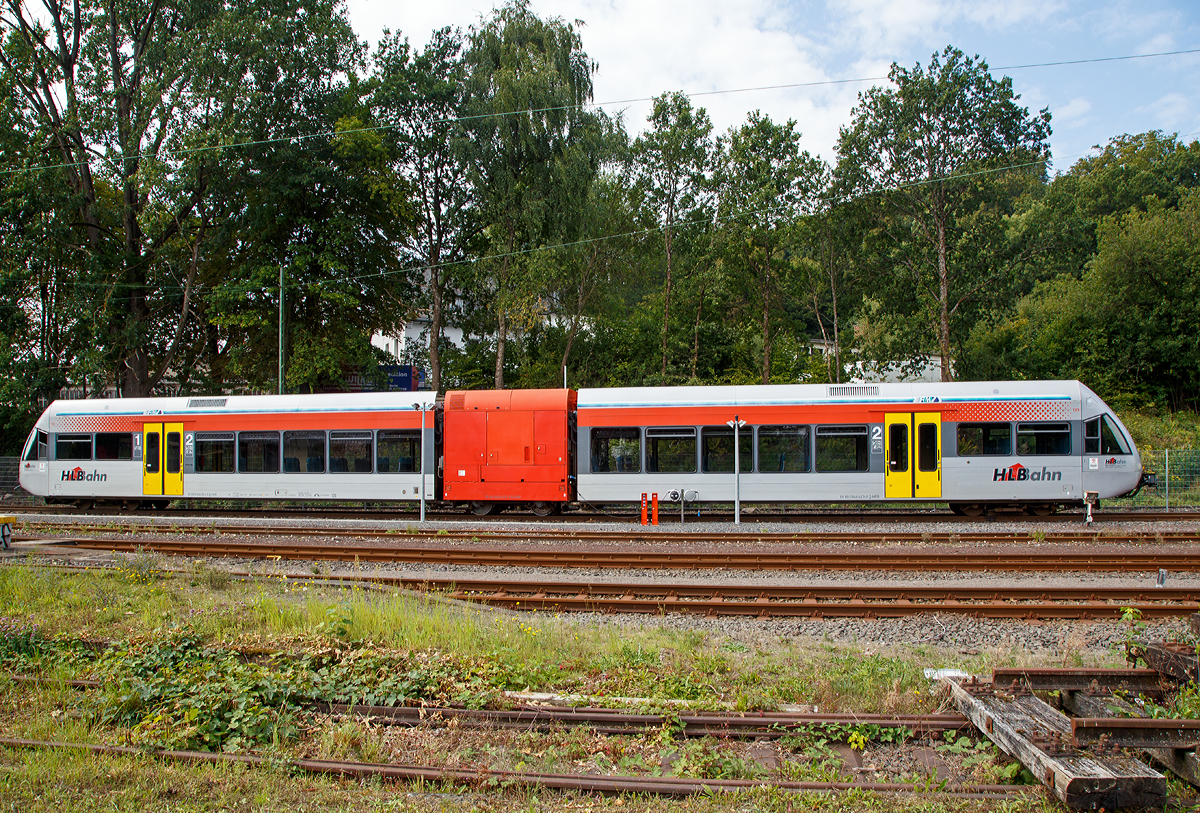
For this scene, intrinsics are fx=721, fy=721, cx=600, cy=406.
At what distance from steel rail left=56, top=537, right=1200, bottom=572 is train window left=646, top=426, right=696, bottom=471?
409 centimetres

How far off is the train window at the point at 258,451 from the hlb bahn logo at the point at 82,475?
429 centimetres

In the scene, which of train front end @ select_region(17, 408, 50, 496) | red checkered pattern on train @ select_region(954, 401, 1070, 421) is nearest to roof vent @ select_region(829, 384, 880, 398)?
red checkered pattern on train @ select_region(954, 401, 1070, 421)

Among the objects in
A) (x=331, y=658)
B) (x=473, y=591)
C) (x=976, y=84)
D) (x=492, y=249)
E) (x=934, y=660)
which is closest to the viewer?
(x=331, y=658)

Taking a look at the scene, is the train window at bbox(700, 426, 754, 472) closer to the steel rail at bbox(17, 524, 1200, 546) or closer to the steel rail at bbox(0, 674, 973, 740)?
the steel rail at bbox(17, 524, 1200, 546)

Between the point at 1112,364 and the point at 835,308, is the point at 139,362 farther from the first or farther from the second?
the point at 1112,364

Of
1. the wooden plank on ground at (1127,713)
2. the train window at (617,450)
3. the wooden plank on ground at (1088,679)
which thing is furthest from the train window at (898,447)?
the wooden plank on ground at (1127,713)

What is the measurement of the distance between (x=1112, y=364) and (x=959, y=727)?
33.4 meters

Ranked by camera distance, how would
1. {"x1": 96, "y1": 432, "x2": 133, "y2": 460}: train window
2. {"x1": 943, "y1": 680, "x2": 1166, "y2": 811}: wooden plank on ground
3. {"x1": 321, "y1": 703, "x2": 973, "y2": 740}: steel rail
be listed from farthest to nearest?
{"x1": 96, "y1": 432, "x2": 133, "y2": 460}: train window → {"x1": 321, "y1": 703, "x2": 973, "y2": 740}: steel rail → {"x1": 943, "y1": 680, "x2": 1166, "y2": 811}: wooden plank on ground

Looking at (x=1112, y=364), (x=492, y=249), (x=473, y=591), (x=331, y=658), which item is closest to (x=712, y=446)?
(x=473, y=591)

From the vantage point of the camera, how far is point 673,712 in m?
5.61

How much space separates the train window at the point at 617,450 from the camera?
17531 mm

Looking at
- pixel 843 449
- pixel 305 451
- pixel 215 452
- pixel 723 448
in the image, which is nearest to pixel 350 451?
pixel 305 451

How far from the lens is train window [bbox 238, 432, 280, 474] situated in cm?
1911

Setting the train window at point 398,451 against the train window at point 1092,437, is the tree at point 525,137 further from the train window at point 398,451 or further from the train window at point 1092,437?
the train window at point 1092,437
